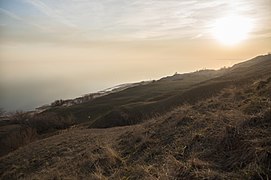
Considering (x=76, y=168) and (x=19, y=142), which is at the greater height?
(x=76, y=168)

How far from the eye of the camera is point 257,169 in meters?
4.87

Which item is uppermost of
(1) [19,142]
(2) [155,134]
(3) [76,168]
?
(2) [155,134]

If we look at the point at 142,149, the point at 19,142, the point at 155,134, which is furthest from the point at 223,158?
the point at 19,142

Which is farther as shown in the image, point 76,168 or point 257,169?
point 76,168

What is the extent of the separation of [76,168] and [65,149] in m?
5.65

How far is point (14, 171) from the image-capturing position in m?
14.3

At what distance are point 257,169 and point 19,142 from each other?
29814 mm

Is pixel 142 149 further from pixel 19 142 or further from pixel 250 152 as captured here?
pixel 19 142

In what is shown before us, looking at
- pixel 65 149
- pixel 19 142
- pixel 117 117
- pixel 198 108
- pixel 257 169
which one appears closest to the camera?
pixel 257 169

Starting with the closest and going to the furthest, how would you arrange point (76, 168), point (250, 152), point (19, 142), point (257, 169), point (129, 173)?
point (257, 169) → point (250, 152) → point (129, 173) → point (76, 168) → point (19, 142)

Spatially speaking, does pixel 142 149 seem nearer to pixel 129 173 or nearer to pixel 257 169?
pixel 129 173

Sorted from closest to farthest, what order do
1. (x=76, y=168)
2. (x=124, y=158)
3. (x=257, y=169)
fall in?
(x=257, y=169)
(x=124, y=158)
(x=76, y=168)

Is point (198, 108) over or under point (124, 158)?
over

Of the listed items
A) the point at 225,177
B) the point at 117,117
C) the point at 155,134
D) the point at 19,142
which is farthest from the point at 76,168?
the point at 117,117
